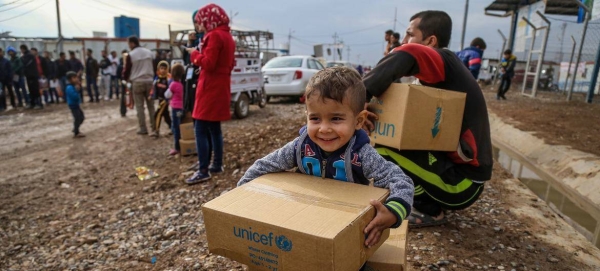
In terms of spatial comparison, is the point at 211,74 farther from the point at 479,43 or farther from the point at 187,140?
the point at 479,43

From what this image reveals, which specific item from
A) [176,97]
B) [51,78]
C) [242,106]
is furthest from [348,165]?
[51,78]

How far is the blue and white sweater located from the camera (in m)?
1.60

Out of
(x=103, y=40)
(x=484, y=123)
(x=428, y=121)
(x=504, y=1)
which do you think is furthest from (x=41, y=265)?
(x=103, y=40)

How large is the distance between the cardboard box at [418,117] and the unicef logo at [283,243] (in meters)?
1.39

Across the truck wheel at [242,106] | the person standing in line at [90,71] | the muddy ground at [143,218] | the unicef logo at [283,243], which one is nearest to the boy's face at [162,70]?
the muddy ground at [143,218]

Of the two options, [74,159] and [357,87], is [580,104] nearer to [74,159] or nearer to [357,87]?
[357,87]

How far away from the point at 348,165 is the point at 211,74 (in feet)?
9.08

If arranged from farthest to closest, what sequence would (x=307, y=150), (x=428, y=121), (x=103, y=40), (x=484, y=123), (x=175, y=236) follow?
(x=103, y=40)
(x=175, y=236)
(x=484, y=123)
(x=428, y=121)
(x=307, y=150)

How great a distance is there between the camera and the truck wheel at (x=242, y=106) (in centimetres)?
848

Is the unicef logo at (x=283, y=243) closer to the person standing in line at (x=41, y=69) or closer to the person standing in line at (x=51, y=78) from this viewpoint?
the person standing in line at (x=41, y=69)

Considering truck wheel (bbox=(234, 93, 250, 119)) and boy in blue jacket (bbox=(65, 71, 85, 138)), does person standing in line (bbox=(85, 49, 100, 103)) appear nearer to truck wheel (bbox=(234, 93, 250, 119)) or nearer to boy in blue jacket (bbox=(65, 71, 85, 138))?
boy in blue jacket (bbox=(65, 71, 85, 138))

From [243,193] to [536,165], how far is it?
5973mm

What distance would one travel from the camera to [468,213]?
3.29m

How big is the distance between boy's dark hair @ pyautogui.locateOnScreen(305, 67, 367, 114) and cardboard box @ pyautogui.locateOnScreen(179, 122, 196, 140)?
4.11 metres
